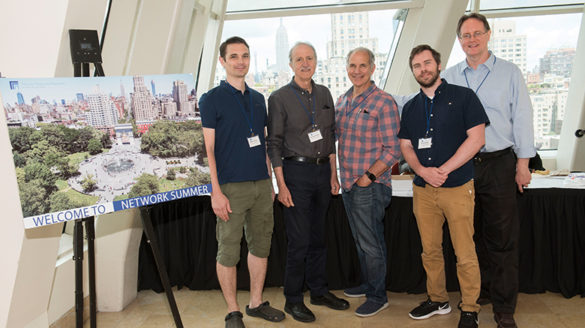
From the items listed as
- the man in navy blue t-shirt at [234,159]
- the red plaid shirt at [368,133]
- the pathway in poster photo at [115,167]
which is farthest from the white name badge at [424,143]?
the pathway in poster photo at [115,167]

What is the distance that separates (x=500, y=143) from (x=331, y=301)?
1.52 meters

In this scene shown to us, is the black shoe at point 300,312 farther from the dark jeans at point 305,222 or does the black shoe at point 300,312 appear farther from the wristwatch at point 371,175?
the wristwatch at point 371,175

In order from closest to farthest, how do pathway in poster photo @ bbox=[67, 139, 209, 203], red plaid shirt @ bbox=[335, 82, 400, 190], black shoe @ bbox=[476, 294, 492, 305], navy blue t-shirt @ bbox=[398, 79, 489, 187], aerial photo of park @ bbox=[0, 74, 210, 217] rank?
aerial photo of park @ bbox=[0, 74, 210, 217]
pathway in poster photo @ bbox=[67, 139, 209, 203]
navy blue t-shirt @ bbox=[398, 79, 489, 187]
red plaid shirt @ bbox=[335, 82, 400, 190]
black shoe @ bbox=[476, 294, 492, 305]

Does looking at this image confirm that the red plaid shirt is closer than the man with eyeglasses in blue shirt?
→ No

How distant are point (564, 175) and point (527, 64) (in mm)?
3029

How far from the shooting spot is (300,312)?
287 centimetres

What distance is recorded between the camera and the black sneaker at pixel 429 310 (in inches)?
112

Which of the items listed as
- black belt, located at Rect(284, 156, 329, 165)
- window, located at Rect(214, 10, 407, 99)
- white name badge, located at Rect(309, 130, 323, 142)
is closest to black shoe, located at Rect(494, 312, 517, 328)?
black belt, located at Rect(284, 156, 329, 165)

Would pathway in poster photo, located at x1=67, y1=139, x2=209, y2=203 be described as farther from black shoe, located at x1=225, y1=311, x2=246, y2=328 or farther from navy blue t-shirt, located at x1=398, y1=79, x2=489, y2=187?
navy blue t-shirt, located at x1=398, y1=79, x2=489, y2=187

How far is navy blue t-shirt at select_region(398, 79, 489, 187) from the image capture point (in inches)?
95.0

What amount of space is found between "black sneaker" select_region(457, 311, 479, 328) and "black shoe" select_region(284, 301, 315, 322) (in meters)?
0.92

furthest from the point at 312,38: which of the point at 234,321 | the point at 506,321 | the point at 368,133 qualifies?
the point at 506,321

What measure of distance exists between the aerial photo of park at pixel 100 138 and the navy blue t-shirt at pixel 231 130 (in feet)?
0.76

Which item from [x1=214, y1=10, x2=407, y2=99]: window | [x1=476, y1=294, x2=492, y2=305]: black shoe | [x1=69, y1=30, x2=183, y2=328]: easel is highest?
[x1=214, y1=10, x2=407, y2=99]: window
